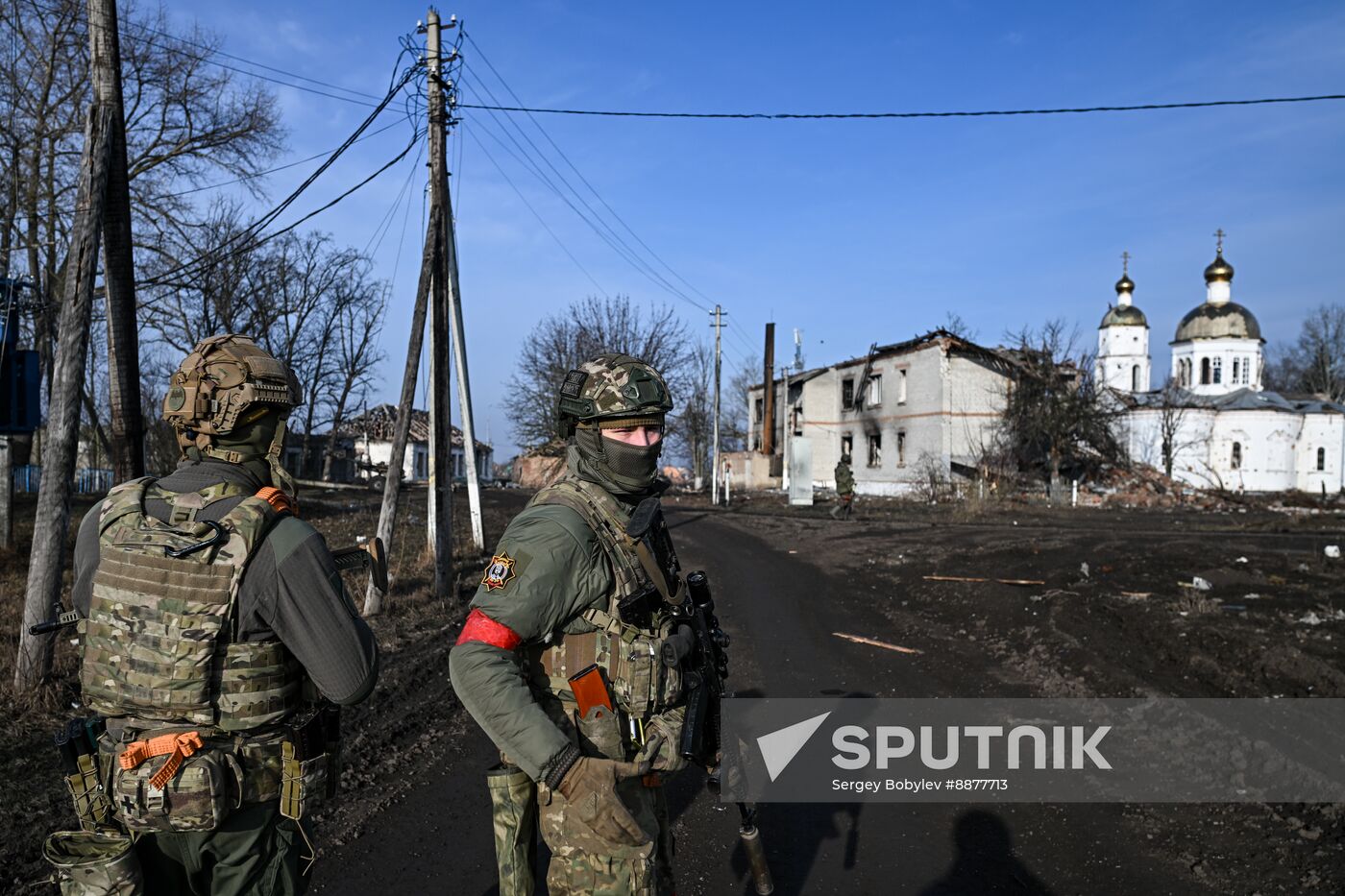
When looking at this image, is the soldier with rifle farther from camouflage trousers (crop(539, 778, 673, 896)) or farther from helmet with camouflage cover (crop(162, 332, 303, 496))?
helmet with camouflage cover (crop(162, 332, 303, 496))

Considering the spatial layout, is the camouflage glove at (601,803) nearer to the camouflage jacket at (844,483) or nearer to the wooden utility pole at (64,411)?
the wooden utility pole at (64,411)

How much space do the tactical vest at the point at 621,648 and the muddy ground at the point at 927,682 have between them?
6.37 ft

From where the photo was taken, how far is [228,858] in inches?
91.4

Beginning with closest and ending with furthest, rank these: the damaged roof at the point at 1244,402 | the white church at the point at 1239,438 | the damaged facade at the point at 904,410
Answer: the damaged facade at the point at 904,410 → the white church at the point at 1239,438 → the damaged roof at the point at 1244,402

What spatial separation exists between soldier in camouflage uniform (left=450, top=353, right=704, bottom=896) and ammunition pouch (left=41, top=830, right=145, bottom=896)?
0.97 m

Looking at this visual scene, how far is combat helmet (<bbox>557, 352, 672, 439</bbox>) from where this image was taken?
269 cm

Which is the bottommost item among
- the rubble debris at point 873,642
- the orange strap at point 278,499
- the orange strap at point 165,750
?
the rubble debris at point 873,642

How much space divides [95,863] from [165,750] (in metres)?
0.36

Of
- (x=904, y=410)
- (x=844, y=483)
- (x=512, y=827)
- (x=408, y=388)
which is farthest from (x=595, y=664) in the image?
(x=904, y=410)

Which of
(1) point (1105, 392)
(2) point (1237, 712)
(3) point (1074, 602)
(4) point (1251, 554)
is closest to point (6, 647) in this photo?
(2) point (1237, 712)

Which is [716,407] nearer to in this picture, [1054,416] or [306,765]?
[1054,416]

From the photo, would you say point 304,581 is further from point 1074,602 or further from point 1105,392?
point 1105,392

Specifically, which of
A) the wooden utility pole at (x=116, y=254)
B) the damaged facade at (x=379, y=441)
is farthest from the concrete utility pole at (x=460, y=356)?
the damaged facade at (x=379, y=441)

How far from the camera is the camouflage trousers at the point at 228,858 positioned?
7.59ft
